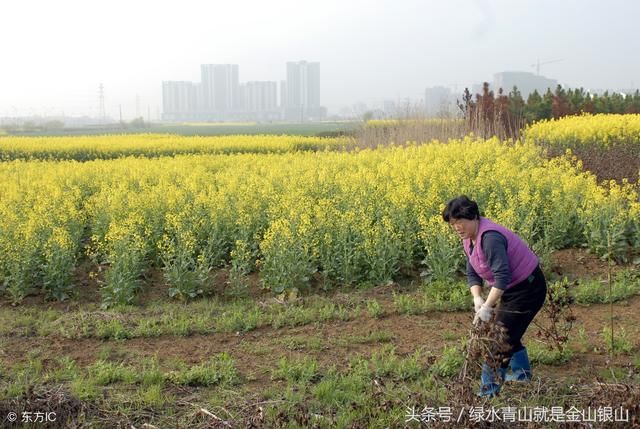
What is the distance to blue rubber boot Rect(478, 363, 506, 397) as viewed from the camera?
3.46 meters

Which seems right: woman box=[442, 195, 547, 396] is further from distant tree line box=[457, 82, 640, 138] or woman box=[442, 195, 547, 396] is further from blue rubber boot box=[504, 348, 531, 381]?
distant tree line box=[457, 82, 640, 138]

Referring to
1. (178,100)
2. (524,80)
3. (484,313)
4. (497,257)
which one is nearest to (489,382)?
(484,313)

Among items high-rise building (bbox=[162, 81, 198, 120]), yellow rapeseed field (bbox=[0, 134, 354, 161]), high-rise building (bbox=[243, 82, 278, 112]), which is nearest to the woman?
yellow rapeseed field (bbox=[0, 134, 354, 161])

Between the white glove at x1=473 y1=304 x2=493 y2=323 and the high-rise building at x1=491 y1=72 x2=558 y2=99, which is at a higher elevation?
the high-rise building at x1=491 y1=72 x2=558 y2=99

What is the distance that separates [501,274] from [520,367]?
87cm

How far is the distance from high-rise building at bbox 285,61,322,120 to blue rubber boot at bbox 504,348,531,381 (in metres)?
104

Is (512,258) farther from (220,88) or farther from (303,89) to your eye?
(220,88)

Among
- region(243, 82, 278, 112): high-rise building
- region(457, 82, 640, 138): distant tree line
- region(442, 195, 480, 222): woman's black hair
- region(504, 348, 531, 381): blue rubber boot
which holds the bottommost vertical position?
region(504, 348, 531, 381): blue rubber boot

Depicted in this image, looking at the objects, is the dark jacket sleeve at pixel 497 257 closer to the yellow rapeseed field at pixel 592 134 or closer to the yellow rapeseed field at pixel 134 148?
the yellow rapeseed field at pixel 592 134

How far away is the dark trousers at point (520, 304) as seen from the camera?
3.99 meters

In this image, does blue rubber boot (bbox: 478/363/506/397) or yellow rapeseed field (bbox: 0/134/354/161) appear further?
yellow rapeseed field (bbox: 0/134/354/161)

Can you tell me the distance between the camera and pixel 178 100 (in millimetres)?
136375

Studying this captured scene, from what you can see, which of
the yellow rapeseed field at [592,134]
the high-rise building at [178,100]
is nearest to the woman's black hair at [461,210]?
the yellow rapeseed field at [592,134]

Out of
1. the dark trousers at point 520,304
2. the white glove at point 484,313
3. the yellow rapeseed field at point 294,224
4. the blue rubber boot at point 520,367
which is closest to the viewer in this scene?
the white glove at point 484,313
